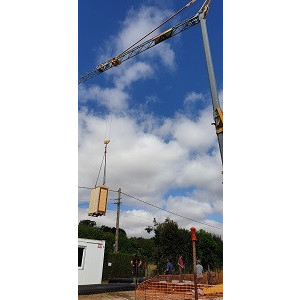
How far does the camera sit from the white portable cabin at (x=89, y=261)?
13.3 metres

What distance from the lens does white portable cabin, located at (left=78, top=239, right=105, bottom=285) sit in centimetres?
1334

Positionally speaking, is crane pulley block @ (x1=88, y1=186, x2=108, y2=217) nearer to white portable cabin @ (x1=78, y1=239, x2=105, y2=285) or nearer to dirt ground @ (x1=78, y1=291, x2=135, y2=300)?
dirt ground @ (x1=78, y1=291, x2=135, y2=300)

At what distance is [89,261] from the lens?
1362 centimetres

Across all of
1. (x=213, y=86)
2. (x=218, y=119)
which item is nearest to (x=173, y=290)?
(x=218, y=119)

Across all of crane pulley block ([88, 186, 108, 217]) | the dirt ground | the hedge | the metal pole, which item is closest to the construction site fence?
the dirt ground

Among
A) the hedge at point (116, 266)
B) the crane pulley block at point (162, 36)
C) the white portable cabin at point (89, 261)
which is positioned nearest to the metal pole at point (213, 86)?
the crane pulley block at point (162, 36)

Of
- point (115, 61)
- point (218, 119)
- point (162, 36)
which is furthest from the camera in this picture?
point (115, 61)

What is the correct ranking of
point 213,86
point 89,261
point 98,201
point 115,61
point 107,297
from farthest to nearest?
point 115,61, point 89,261, point 107,297, point 98,201, point 213,86

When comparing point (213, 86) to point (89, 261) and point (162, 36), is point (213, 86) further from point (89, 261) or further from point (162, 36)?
point (89, 261)

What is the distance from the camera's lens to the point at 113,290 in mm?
11180
